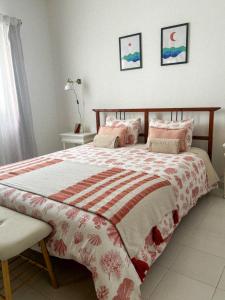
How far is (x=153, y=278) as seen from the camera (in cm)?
156

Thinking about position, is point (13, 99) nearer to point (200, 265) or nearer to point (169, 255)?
point (169, 255)

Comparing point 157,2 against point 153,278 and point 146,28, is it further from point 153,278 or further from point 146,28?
point 153,278

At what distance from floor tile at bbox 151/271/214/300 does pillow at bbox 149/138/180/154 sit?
4.16ft

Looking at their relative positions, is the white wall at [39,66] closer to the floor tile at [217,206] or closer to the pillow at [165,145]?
the pillow at [165,145]

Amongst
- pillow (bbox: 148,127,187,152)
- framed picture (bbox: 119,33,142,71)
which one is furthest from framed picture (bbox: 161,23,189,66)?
pillow (bbox: 148,127,187,152)

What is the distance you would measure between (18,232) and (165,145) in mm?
1733

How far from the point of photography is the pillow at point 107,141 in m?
2.91

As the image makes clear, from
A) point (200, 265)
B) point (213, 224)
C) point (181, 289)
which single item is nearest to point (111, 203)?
point (181, 289)

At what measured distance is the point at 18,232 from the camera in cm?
126

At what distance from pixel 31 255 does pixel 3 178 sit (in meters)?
0.67

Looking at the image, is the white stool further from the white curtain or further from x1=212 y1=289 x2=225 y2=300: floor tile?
the white curtain

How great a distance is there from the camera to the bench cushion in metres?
1.18

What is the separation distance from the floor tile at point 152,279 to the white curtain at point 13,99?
2.53 m

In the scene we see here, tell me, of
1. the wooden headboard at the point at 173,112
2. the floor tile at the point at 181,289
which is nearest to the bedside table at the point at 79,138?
the wooden headboard at the point at 173,112
